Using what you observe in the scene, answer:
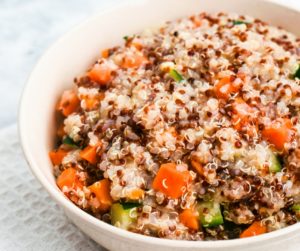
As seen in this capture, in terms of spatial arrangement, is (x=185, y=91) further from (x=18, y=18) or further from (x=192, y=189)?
(x=18, y=18)

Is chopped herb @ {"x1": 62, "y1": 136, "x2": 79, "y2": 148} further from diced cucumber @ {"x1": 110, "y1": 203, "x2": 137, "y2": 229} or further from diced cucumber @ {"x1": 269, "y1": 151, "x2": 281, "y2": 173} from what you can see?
diced cucumber @ {"x1": 269, "y1": 151, "x2": 281, "y2": 173}

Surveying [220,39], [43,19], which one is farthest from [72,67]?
[43,19]

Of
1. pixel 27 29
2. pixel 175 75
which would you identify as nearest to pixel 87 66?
pixel 175 75

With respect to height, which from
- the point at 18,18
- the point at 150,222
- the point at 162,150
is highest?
the point at 162,150

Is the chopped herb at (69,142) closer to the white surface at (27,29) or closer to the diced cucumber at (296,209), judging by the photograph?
the diced cucumber at (296,209)

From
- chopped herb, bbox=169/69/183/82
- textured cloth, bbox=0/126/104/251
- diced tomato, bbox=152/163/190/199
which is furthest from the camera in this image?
textured cloth, bbox=0/126/104/251

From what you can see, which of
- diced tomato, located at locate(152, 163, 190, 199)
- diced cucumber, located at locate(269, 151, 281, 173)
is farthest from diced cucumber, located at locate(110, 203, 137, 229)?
diced cucumber, located at locate(269, 151, 281, 173)

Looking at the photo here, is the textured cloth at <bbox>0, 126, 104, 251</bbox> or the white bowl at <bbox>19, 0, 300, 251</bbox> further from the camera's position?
the textured cloth at <bbox>0, 126, 104, 251</bbox>

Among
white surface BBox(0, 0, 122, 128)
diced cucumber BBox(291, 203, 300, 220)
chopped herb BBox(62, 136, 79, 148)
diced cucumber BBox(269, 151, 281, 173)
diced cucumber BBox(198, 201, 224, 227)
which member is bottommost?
white surface BBox(0, 0, 122, 128)
